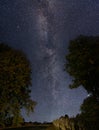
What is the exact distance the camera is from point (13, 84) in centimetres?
3925

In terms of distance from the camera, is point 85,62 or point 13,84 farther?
point 13,84

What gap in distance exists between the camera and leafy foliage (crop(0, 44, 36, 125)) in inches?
1510

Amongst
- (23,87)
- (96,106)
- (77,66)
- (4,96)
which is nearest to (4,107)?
→ (4,96)

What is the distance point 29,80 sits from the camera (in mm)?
43531

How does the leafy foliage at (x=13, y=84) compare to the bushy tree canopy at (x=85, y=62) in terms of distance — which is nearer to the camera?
the bushy tree canopy at (x=85, y=62)

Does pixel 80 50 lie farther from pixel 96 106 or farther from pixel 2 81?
pixel 2 81

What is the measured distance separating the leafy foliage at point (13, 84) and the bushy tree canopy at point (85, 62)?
9.86m

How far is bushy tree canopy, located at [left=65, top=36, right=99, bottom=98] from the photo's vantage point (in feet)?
95.3

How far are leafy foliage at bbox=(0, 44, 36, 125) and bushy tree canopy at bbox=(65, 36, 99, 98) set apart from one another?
986 cm

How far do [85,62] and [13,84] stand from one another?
13048mm

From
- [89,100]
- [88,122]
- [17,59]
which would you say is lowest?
[88,122]

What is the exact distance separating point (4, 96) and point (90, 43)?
14085 millimetres

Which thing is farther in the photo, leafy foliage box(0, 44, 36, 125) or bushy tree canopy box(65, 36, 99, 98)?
leafy foliage box(0, 44, 36, 125)

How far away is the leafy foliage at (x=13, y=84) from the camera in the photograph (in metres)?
38.3
